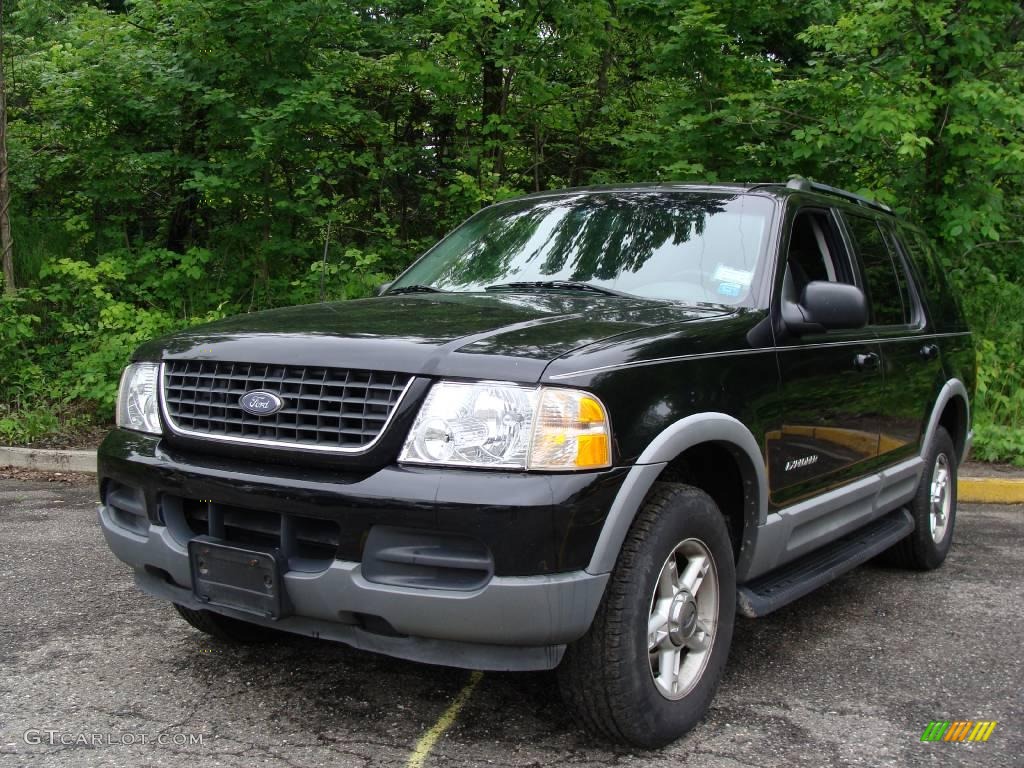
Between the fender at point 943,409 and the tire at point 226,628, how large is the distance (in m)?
3.33

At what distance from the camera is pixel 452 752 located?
2.94 metres

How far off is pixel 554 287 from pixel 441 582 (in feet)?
4.99

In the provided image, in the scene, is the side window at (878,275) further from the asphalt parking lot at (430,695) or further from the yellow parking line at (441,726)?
the yellow parking line at (441,726)

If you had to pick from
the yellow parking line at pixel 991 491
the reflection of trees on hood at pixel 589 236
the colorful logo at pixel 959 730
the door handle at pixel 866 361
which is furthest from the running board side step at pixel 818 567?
the yellow parking line at pixel 991 491

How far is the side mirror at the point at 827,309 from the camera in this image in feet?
11.7

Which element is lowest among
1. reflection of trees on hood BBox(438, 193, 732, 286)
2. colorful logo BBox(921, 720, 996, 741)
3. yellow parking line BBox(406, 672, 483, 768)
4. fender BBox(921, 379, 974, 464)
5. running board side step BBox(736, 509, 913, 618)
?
colorful logo BBox(921, 720, 996, 741)

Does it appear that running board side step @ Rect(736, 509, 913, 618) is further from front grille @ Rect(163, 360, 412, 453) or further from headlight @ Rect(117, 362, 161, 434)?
headlight @ Rect(117, 362, 161, 434)

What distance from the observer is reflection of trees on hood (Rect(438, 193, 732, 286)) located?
12.8 ft

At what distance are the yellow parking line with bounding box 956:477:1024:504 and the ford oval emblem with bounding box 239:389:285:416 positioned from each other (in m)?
5.93

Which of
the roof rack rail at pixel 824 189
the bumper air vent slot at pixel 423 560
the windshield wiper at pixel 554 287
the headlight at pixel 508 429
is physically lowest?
the bumper air vent slot at pixel 423 560

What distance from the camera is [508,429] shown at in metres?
2.64

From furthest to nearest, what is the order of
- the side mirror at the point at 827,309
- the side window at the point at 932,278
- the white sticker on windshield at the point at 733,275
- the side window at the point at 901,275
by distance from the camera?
1. the side window at the point at 932,278
2. the side window at the point at 901,275
3. the white sticker on windshield at the point at 733,275
4. the side mirror at the point at 827,309

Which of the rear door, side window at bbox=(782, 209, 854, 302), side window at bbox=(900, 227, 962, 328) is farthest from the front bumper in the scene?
side window at bbox=(900, 227, 962, 328)

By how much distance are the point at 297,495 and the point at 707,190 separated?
233cm
